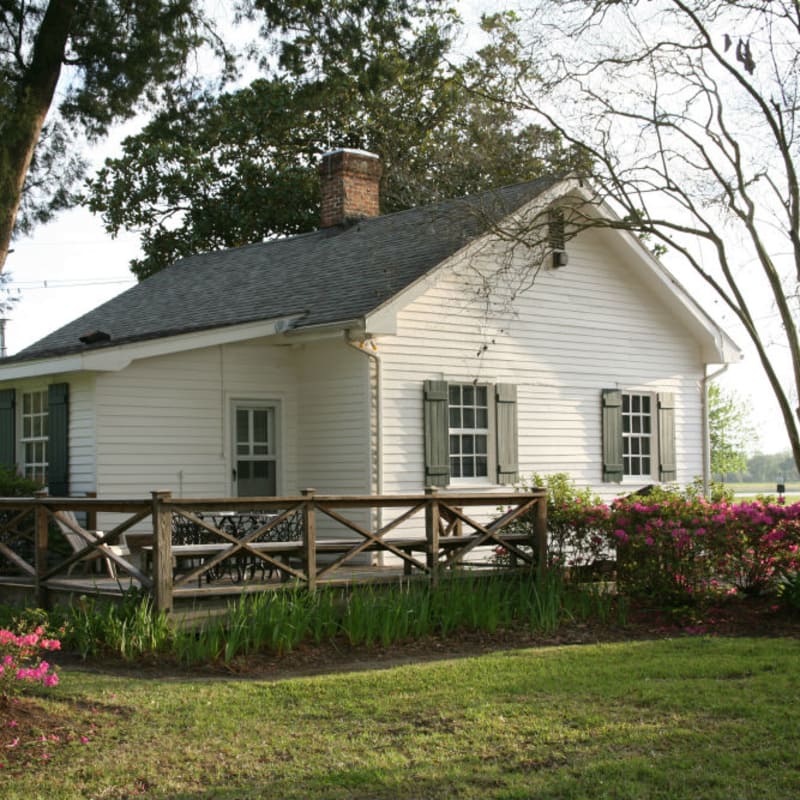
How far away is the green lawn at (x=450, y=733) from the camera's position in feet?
19.4

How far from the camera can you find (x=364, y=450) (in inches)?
579

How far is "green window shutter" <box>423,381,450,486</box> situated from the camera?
49.6 feet

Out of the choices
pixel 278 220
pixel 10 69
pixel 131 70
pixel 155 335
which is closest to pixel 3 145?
pixel 10 69

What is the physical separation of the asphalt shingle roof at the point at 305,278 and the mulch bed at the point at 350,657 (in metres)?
5.01

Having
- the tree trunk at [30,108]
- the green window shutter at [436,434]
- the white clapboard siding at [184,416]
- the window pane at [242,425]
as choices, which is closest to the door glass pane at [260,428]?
the window pane at [242,425]

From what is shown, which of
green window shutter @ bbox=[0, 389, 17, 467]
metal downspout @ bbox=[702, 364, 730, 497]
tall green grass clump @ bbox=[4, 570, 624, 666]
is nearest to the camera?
tall green grass clump @ bbox=[4, 570, 624, 666]

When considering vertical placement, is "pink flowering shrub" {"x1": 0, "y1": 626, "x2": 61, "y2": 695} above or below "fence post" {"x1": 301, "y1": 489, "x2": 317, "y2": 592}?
below

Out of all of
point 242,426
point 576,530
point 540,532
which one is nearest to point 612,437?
point 576,530

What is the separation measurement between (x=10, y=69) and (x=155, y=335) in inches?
136

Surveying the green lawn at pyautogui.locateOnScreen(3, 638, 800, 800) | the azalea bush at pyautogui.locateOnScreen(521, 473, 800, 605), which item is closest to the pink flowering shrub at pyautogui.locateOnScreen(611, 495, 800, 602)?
the azalea bush at pyautogui.locateOnScreen(521, 473, 800, 605)

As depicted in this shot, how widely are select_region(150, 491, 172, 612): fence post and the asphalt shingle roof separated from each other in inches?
153

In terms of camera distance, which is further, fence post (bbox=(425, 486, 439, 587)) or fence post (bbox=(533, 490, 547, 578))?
fence post (bbox=(533, 490, 547, 578))

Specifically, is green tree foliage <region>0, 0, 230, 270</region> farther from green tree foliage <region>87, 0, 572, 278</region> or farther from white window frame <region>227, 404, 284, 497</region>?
green tree foliage <region>87, 0, 572, 278</region>

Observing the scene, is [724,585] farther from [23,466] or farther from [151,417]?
[23,466]
